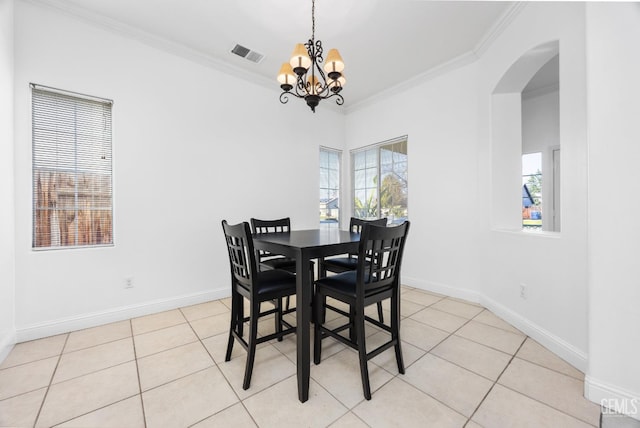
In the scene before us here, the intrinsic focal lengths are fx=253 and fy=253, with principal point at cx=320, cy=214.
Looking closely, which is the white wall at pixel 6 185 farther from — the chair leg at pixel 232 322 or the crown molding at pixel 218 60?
the chair leg at pixel 232 322

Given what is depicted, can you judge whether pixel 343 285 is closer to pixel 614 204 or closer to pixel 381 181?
pixel 614 204

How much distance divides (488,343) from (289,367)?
162cm

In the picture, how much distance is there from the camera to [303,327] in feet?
4.76

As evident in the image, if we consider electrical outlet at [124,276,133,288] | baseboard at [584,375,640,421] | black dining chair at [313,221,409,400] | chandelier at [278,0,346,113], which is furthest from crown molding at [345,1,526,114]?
electrical outlet at [124,276,133,288]

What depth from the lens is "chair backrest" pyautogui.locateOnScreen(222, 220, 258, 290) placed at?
60.3 inches

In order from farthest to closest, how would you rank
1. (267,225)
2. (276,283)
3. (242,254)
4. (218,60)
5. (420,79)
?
(420,79) → (218,60) → (267,225) → (276,283) → (242,254)

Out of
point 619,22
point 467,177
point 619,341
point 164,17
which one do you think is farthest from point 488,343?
point 164,17

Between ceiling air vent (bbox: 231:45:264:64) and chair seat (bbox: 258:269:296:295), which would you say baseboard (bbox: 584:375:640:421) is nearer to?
chair seat (bbox: 258:269:296:295)

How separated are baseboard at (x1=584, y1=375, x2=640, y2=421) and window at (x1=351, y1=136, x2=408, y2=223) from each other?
2566 mm

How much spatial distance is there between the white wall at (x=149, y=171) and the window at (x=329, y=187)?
0.83m

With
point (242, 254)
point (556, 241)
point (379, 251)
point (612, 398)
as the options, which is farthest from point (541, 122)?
point (242, 254)

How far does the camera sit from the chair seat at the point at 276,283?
169 cm

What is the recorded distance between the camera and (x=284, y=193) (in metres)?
3.75

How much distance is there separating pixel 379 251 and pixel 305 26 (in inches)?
92.5
